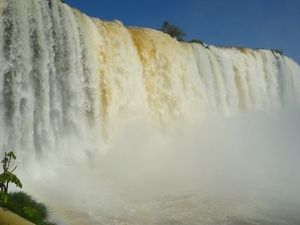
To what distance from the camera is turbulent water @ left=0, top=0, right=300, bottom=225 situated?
8594 millimetres

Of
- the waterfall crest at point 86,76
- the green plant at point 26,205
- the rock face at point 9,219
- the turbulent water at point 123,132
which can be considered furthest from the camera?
the waterfall crest at point 86,76

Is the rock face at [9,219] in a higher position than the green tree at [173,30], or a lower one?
lower

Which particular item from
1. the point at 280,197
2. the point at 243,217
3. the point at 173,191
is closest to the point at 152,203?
the point at 173,191

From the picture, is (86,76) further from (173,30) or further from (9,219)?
(173,30)

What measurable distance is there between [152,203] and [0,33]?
6.28 metres

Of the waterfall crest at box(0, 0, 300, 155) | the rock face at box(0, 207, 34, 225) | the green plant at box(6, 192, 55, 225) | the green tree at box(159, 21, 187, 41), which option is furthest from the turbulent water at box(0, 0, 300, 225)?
the green tree at box(159, 21, 187, 41)

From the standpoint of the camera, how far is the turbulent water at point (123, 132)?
859cm

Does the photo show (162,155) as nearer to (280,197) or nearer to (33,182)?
(280,197)

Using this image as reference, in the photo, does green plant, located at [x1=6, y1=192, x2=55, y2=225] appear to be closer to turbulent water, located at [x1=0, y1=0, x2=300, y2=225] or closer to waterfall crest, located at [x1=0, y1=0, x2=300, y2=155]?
turbulent water, located at [x1=0, y1=0, x2=300, y2=225]

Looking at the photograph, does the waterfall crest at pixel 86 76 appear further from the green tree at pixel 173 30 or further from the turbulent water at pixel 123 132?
the green tree at pixel 173 30

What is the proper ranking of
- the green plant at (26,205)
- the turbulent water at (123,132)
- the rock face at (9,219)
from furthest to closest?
1. the turbulent water at (123,132)
2. the green plant at (26,205)
3. the rock face at (9,219)

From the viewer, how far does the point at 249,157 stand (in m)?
15.1

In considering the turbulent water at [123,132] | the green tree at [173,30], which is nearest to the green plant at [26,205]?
the turbulent water at [123,132]

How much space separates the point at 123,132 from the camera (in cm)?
1254
